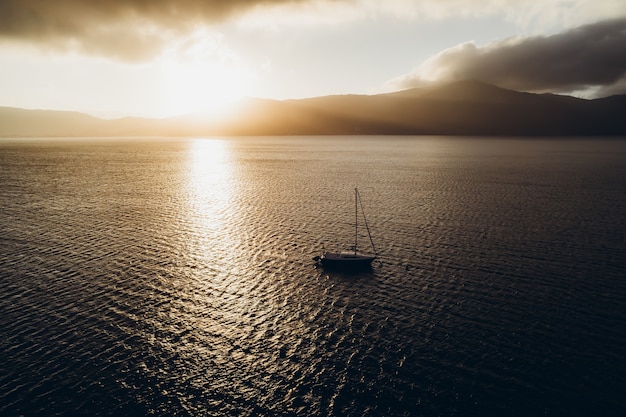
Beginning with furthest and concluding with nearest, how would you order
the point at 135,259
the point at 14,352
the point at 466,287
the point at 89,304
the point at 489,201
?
the point at 489,201 < the point at 135,259 < the point at 466,287 < the point at 89,304 < the point at 14,352

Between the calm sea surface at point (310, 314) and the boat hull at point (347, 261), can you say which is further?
the boat hull at point (347, 261)

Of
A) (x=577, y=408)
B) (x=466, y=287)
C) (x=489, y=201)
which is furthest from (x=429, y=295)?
(x=489, y=201)

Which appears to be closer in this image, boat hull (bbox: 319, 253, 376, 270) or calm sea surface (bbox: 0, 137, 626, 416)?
calm sea surface (bbox: 0, 137, 626, 416)

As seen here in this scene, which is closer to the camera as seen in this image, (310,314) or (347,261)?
(310,314)

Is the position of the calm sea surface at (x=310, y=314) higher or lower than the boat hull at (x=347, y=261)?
lower

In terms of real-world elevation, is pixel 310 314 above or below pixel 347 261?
below

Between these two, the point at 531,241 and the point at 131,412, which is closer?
the point at 131,412

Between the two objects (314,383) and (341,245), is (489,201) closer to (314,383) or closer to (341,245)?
(341,245)

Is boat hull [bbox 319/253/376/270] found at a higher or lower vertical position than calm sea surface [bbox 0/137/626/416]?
higher
